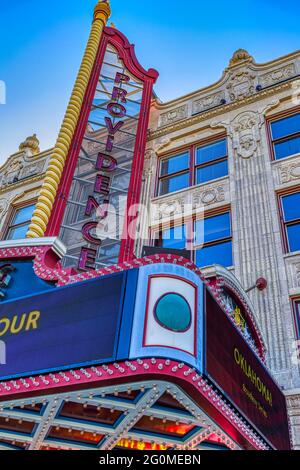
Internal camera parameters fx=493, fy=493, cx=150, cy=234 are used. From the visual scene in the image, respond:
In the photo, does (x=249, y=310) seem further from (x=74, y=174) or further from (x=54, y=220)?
(x=74, y=174)

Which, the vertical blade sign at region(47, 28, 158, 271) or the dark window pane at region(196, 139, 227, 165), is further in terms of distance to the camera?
the dark window pane at region(196, 139, 227, 165)

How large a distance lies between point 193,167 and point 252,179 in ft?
9.59

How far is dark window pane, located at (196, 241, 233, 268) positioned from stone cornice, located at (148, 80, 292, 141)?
19.2ft

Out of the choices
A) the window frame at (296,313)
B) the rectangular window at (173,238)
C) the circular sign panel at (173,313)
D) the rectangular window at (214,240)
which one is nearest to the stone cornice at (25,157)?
the rectangular window at (173,238)

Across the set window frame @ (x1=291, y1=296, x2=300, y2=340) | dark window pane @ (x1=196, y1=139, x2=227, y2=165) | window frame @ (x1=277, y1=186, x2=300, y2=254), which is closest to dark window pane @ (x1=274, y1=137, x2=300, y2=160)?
window frame @ (x1=277, y1=186, x2=300, y2=254)

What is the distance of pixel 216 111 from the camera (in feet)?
60.0

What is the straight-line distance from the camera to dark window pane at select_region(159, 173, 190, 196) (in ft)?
57.4

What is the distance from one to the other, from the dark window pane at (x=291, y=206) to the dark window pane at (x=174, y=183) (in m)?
3.92

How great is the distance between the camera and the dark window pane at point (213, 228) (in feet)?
49.6

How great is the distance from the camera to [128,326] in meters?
6.41

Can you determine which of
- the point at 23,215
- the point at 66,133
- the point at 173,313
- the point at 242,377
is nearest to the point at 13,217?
the point at 23,215

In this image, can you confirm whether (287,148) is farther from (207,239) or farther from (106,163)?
(106,163)

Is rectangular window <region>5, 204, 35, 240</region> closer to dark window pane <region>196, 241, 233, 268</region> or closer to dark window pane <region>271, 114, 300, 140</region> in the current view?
dark window pane <region>196, 241, 233, 268</region>
